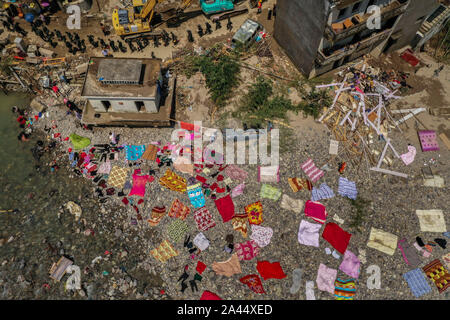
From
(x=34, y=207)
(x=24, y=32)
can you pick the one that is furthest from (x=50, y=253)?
(x=24, y=32)

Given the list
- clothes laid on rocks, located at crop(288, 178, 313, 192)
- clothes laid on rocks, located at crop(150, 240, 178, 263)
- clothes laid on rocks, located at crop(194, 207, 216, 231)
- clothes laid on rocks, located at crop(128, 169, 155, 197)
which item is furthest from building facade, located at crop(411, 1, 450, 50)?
clothes laid on rocks, located at crop(150, 240, 178, 263)

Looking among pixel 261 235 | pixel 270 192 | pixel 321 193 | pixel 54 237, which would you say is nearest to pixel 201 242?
pixel 261 235

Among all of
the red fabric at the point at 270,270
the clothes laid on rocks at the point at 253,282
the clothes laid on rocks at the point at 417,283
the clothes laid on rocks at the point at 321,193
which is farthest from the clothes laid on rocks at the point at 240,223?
the clothes laid on rocks at the point at 417,283

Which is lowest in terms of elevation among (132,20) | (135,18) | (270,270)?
(270,270)

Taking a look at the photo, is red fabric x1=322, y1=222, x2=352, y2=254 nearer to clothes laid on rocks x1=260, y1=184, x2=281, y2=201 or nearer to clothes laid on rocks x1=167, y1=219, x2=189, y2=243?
clothes laid on rocks x1=260, y1=184, x2=281, y2=201

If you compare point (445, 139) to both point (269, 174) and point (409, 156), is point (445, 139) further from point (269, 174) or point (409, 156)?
point (269, 174)

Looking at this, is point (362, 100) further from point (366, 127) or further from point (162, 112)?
point (162, 112)

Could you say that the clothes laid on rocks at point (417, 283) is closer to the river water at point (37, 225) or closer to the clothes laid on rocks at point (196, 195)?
the clothes laid on rocks at point (196, 195)
